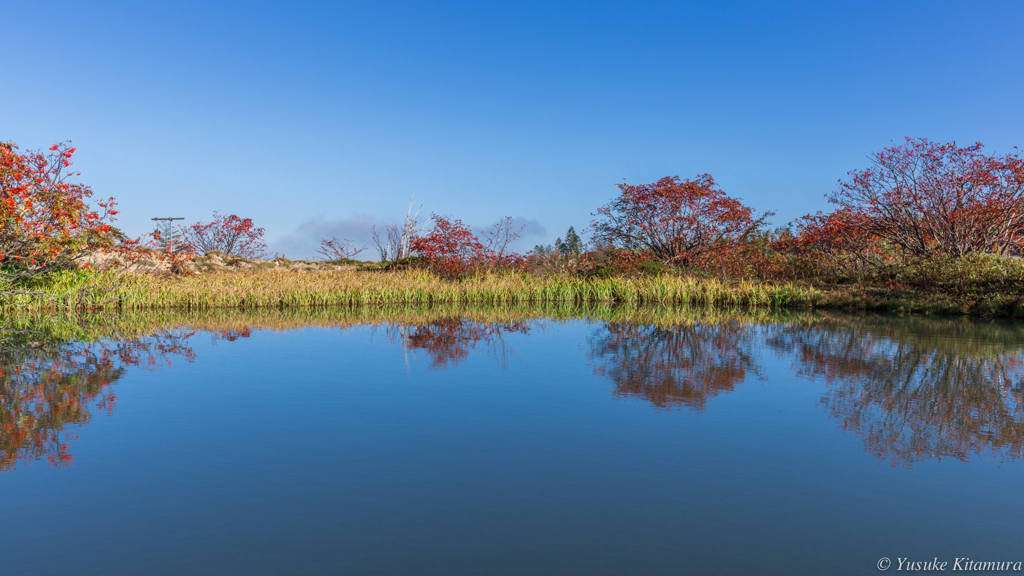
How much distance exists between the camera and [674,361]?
778cm

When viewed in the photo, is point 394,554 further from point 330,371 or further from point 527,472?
point 330,371

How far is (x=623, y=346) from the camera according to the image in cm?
924

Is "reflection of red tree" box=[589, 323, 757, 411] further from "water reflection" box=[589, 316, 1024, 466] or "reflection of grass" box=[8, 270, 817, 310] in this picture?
"reflection of grass" box=[8, 270, 817, 310]

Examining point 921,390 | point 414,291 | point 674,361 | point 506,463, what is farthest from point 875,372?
point 414,291

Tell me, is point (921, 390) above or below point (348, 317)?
below

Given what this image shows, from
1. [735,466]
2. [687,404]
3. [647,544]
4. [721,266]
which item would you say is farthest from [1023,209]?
[647,544]

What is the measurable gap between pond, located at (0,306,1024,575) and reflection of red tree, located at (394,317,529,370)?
314mm

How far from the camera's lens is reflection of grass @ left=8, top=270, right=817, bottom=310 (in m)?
15.5

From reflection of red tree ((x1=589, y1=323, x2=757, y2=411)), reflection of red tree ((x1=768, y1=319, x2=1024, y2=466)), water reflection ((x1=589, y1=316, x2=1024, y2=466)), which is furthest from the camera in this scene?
reflection of red tree ((x1=589, y1=323, x2=757, y2=411))

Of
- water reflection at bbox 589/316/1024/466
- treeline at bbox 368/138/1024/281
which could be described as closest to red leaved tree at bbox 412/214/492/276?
treeline at bbox 368/138/1024/281

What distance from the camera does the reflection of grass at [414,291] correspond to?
50.9ft

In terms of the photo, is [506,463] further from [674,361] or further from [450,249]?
[450,249]

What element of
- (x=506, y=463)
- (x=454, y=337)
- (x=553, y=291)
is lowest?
(x=506, y=463)

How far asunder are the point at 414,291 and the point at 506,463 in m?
14.4
